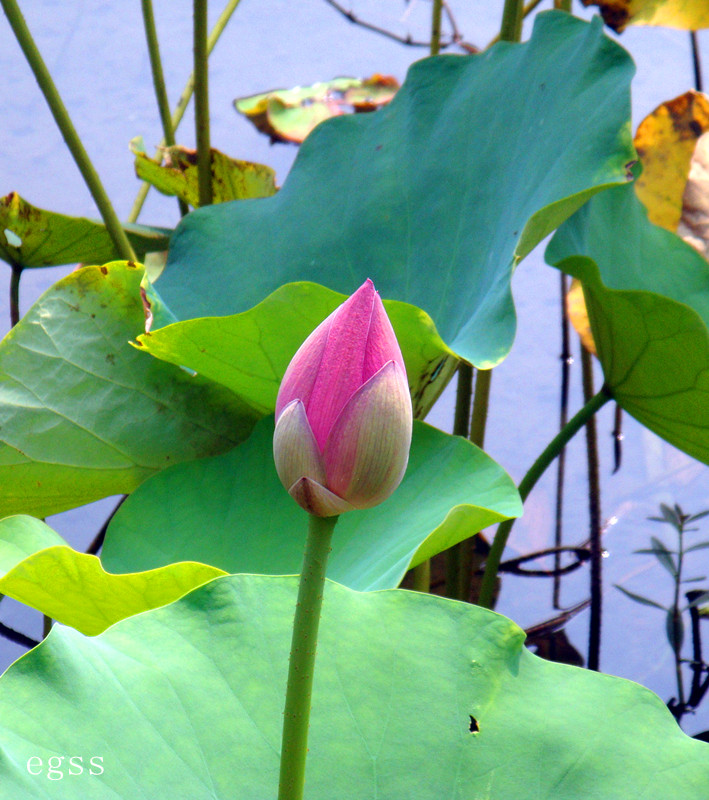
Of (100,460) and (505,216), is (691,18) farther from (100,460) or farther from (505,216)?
(100,460)

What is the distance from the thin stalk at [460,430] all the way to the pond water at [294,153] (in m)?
0.21

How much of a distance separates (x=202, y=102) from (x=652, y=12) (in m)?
0.85

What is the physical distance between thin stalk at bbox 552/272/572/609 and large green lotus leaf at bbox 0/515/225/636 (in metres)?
0.95

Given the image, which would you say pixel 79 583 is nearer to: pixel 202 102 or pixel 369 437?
pixel 369 437

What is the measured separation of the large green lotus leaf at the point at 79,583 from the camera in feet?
1.98

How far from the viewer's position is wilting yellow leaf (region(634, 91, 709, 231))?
4.94 ft

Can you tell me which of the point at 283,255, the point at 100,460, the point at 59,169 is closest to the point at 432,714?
the point at 100,460

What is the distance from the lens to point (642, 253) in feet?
3.76

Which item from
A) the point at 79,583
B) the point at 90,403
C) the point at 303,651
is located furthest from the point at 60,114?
the point at 303,651

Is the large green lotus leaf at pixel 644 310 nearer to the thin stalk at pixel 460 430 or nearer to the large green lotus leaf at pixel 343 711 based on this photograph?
the thin stalk at pixel 460 430

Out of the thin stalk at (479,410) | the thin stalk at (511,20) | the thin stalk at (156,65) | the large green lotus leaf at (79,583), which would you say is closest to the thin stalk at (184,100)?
the thin stalk at (156,65)

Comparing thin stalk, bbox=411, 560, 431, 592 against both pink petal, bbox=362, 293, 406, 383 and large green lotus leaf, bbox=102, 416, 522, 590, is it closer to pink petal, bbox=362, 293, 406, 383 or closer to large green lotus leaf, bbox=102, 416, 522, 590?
large green lotus leaf, bbox=102, 416, 522, 590

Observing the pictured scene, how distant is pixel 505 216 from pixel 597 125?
132 millimetres

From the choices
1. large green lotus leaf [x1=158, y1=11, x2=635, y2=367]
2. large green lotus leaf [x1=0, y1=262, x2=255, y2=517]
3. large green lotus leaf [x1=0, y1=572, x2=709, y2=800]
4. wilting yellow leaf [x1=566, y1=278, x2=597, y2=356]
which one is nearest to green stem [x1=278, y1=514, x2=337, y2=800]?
large green lotus leaf [x1=0, y1=572, x2=709, y2=800]
